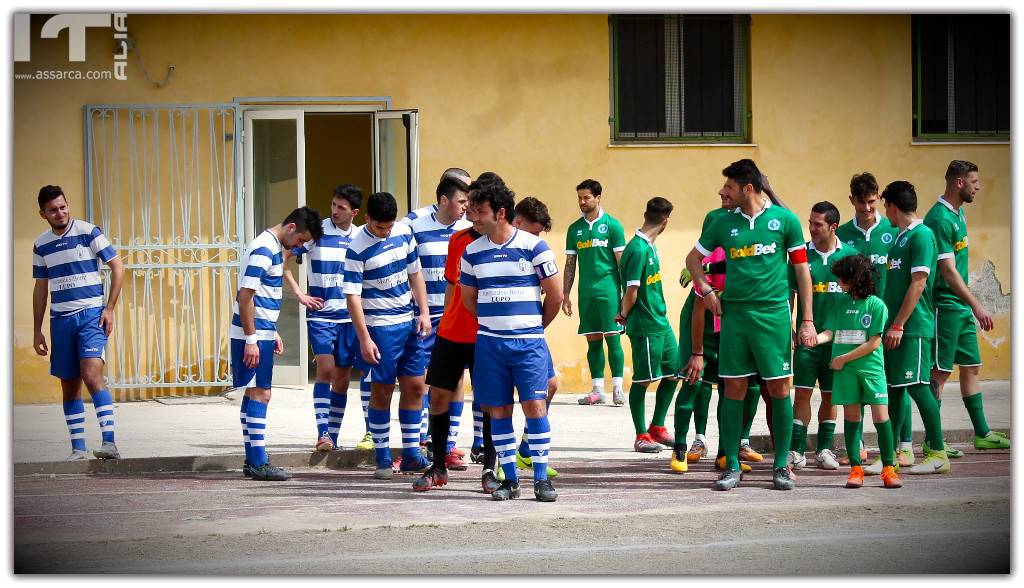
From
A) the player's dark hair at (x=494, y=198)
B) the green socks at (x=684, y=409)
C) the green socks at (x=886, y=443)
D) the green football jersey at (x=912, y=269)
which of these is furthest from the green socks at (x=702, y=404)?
the player's dark hair at (x=494, y=198)

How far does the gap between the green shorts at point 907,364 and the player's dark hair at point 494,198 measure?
2.73 meters

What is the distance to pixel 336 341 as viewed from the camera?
10.0m

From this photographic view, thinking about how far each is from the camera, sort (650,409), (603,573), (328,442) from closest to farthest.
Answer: (603,573)
(328,442)
(650,409)

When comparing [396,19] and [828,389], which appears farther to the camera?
[396,19]

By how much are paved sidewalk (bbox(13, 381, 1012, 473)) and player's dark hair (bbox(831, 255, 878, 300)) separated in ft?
6.79

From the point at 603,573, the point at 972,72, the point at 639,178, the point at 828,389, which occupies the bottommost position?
the point at 603,573

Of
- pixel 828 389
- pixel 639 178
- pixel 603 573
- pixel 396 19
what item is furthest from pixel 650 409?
pixel 603 573

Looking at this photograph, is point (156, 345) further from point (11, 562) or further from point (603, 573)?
point (603, 573)

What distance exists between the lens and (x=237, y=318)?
916 centimetres

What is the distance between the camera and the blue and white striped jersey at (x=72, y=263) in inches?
378

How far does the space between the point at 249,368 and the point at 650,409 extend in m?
4.57

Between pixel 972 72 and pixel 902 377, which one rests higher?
pixel 972 72

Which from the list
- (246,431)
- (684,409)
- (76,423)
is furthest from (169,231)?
(684,409)

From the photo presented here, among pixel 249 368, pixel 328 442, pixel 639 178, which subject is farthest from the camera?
pixel 639 178
